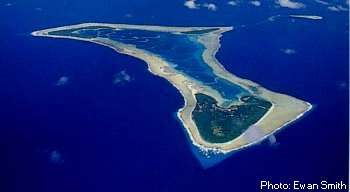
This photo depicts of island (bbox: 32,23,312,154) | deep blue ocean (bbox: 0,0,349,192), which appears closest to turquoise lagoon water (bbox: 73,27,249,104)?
island (bbox: 32,23,312,154)

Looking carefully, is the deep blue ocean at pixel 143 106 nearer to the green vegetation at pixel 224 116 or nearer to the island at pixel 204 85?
the island at pixel 204 85

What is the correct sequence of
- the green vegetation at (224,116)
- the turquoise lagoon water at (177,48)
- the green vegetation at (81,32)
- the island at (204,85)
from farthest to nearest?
the green vegetation at (81,32), the turquoise lagoon water at (177,48), the island at (204,85), the green vegetation at (224,116)

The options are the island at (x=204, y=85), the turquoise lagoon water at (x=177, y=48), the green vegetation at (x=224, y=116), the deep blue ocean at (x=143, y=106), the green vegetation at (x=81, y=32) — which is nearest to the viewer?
the deep blue ocean at (x=143, y=106)

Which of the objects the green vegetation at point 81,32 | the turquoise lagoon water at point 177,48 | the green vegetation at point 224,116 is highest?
the green vegetation at point 81,32

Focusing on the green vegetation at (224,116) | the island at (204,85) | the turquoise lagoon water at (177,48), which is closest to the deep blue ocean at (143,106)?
the island at (204,85)

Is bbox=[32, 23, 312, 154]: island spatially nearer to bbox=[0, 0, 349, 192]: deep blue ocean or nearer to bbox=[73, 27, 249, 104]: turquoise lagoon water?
bbox=[73, 27, 249, 104]: turquoise lagoon water

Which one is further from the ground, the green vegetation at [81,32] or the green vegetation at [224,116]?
the green vegetation at [81,32]
